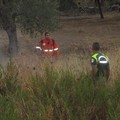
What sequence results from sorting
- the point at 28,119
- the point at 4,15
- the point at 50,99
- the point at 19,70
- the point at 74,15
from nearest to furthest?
the point at 28,119 < the point at 50,99 < the point at 19,70 < the point at 4,15 < the point at 74,15

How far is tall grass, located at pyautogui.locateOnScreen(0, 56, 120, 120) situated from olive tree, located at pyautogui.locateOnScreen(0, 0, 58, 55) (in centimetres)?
1724

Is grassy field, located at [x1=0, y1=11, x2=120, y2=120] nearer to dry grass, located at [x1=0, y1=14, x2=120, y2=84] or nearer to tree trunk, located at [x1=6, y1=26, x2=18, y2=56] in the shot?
dry grass, located at [x1=0, y1=14, x2=120, y2=84]

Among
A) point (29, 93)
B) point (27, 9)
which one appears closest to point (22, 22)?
point (27, 9)

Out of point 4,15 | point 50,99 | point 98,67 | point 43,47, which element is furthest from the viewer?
point 4,15

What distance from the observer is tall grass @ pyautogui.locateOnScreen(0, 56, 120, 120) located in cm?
664

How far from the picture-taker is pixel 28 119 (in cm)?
656

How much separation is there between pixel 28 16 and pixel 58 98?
62.5ft

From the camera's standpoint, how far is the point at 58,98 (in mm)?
7055

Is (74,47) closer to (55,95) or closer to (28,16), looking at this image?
(28,16)

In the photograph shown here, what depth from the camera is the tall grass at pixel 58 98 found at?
6.64 meters

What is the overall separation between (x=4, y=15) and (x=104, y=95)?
18.4 metres

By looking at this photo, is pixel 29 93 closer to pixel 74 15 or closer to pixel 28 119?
pixel 28 119

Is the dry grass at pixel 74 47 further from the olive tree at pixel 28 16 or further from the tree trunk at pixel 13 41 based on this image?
the olive tree at pixel 28 16

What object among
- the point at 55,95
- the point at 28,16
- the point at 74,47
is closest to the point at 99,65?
the point at 55,95
